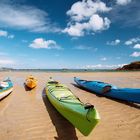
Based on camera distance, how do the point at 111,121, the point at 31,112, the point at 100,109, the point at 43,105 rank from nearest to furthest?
the point at 111,121 → the point at 31,112 → the point at 100,109 → the point at 43,105

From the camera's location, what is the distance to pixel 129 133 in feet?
20.4

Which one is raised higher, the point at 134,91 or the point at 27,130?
the point at 134,91

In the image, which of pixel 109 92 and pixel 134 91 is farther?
pixel 109 92

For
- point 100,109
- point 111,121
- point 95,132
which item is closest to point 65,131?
point 95,132

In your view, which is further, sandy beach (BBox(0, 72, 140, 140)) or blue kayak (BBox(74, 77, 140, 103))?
blue kayak (BBox(74, 77, 140, 103))

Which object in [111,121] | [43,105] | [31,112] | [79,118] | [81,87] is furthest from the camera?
[81,87]

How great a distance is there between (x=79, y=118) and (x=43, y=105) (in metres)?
4.97

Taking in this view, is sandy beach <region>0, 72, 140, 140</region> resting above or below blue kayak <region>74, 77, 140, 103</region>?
below

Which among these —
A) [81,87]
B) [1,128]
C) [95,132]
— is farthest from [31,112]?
[81,87]

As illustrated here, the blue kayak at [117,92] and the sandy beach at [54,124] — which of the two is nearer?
the sandy beach at [54,124]

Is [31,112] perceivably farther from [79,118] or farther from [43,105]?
[79,118]

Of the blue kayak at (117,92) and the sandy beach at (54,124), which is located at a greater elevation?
the blue kayak at (117,92)

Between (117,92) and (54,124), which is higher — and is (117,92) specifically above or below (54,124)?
above

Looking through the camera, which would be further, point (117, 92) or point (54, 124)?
point (117, 92)
